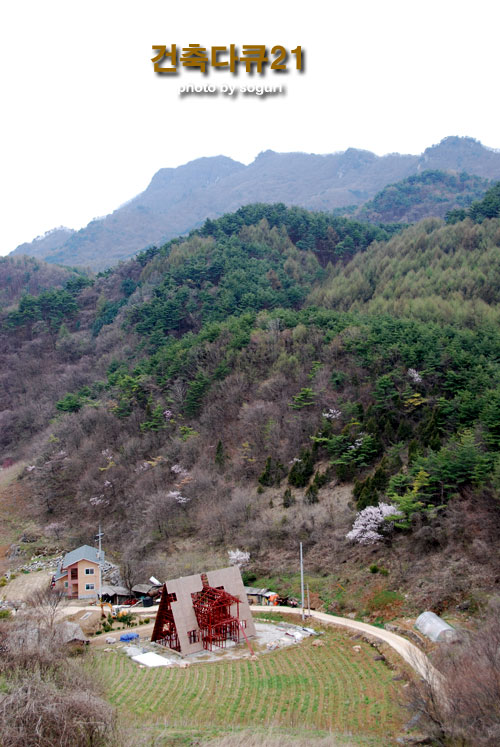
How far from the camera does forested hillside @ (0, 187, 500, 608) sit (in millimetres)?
22469

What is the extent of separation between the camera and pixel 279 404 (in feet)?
118

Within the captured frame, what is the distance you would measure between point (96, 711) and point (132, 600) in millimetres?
17691

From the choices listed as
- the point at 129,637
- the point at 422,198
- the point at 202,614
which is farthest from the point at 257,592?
the point at 422,198

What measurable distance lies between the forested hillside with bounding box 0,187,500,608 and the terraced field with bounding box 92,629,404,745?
15.2 ft

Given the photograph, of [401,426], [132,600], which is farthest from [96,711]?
[401,426]

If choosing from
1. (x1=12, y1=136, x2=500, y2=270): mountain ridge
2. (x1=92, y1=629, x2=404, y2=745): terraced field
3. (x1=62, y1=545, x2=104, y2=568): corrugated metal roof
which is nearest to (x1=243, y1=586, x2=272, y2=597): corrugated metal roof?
(x1=92, y1=629, x2=404, y2=745): terraced field

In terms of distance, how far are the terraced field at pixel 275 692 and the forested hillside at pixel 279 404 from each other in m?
4.63

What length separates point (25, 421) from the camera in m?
51.0

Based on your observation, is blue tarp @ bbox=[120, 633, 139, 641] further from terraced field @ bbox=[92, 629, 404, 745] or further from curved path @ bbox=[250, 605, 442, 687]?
curved path @ bbox=[250, 605, 442, 687]

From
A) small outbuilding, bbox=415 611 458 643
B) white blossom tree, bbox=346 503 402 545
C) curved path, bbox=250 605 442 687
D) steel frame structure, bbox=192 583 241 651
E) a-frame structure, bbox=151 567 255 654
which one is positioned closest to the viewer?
curved path, bbox=250 605 442 687

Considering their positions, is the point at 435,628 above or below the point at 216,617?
above

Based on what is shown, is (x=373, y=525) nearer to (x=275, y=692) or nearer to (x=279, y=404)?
(x=275, y=692)

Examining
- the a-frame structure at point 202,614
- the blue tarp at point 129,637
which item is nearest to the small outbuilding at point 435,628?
the a-frame structure at point 202,614

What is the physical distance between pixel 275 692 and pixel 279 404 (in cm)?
2296
